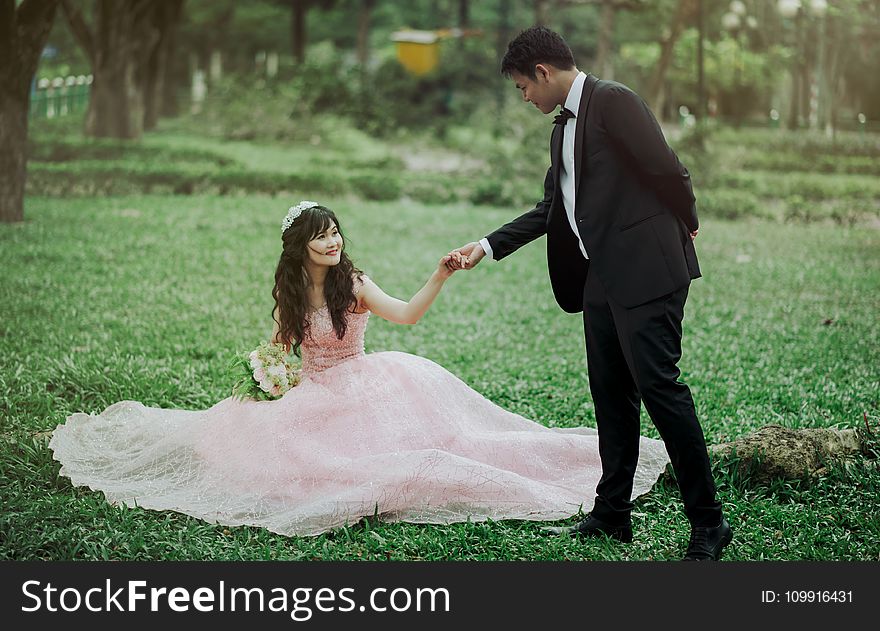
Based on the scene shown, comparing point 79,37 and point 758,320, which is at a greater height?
point 79,37

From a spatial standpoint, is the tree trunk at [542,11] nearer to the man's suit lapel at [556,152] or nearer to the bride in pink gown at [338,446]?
the bride in pink gown at [338,446]

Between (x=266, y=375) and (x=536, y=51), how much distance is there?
6.04 feet

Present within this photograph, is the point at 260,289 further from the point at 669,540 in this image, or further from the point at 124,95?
the point at 124,95

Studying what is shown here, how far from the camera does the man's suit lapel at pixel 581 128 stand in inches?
149

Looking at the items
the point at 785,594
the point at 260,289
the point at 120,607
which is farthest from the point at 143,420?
the point at 260,289

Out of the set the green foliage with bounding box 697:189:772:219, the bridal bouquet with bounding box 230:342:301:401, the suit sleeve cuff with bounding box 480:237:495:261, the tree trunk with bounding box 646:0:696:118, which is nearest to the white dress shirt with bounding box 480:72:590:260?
the suit sleeve cuff with bounding box 480:237:495:261

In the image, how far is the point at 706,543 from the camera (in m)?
3.79

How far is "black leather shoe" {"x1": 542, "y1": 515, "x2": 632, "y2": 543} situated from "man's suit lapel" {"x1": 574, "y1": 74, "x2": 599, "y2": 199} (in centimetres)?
130

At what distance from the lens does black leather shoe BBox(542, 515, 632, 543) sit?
4.09 m

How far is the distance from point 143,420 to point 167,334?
7.93 ft

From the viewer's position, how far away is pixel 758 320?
27.6ft

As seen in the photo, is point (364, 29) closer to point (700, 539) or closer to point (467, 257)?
point (467, 257)

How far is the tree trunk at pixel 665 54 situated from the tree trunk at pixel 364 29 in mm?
8723

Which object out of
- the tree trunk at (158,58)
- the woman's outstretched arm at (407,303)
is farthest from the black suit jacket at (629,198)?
the tree trunk at (158,58)
